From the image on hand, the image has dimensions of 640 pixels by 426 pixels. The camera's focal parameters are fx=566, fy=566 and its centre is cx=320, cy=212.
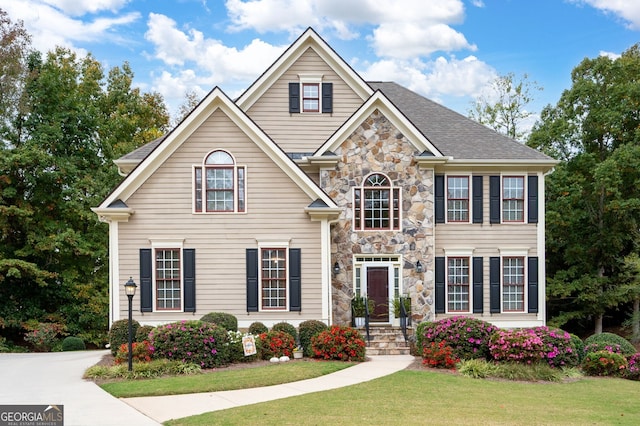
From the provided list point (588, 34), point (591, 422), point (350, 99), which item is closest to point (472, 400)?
point (591, 422)

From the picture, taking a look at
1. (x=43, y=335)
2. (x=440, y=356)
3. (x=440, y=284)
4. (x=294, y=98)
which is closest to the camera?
(x=440, y=356)

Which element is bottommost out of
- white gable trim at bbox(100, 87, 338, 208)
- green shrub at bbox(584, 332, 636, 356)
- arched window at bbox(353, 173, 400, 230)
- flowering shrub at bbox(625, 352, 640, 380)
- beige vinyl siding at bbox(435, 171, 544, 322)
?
flowering shrub at bbox(625, 352, 640, 380)

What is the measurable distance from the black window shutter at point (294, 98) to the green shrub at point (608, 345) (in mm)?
11848

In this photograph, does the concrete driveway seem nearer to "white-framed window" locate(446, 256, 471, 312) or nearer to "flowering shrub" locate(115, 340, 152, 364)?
"flowering shrub" locate(115, 340, 152, 364)

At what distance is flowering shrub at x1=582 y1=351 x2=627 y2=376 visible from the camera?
14.5 m

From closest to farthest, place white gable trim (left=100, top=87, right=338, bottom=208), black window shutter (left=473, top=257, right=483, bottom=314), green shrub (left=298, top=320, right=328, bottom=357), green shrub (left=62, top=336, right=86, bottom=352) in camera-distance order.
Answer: green shrub (left=298, top=320, right=328, bottom=357) → white gable trim (left=100, top=87, right=338, bottom=208) → black window shutter (left=473, top=257, right=483, bottom=314) → green shrub (left=62, top=336, right=86, bottom=352)

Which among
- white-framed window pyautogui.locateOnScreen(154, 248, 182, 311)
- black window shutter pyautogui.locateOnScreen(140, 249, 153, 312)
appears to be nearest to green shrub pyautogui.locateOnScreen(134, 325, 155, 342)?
black window shutter pyautogui.locateOnScreen(140, 249, 153, 312)

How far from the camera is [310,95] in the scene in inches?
793

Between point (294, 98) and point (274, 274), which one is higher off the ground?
point (294, 98)

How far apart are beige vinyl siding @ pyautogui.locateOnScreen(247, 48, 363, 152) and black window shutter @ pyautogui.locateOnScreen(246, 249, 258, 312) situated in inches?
183

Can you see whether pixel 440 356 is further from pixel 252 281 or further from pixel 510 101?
pixel 510 101

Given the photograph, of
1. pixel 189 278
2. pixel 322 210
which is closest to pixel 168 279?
pixel 189 278

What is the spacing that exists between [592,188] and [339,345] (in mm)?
16279

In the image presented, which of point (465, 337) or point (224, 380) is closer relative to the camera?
point (224, 380)
